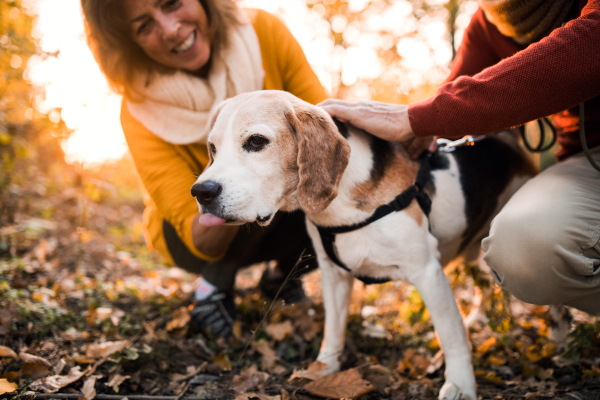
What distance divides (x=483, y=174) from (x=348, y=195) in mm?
985

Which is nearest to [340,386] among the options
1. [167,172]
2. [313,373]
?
[313,373]

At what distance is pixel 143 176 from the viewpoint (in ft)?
8.89

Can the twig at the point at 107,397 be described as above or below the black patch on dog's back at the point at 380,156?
below

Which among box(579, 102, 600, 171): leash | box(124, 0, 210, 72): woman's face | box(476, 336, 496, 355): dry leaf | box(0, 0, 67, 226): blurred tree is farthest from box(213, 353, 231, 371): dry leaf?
box(0, 0, 67, 226): blurred tree

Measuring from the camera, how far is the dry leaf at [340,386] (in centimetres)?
178

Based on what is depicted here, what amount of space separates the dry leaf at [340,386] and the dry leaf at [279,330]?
2.40 ft

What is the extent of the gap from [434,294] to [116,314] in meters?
2.15

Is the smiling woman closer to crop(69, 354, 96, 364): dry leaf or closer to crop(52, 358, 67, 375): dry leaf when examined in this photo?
crop(69, 354, 96, 364): dry leaf

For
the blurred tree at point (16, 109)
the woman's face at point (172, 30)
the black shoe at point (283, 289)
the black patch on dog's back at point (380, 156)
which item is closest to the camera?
the black patch on dog's back at point (380, 156)

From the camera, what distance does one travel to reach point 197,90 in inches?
104

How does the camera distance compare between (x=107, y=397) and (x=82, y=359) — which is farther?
(x=82, y=359)

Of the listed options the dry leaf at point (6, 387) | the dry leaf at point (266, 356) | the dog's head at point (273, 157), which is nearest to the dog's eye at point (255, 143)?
the dog's head at point (273, 157)

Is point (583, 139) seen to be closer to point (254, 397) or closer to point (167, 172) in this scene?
point (254, 397)

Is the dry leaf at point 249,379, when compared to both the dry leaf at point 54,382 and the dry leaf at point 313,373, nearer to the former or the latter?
the dry leaf at point 313,373
